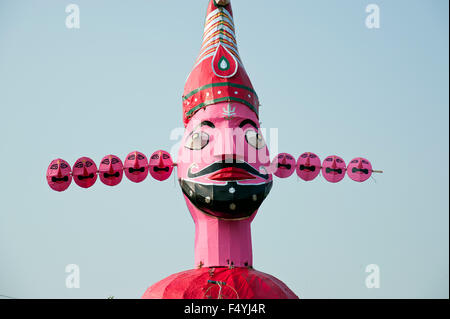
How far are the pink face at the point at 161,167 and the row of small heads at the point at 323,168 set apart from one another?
2741 mm

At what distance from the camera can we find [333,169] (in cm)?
1509

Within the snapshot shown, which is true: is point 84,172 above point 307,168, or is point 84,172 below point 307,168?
below

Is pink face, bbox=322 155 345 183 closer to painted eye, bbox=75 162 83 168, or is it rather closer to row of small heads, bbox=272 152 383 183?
row of small heads, bbox=272 152 383 183

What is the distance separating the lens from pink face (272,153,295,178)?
591 inches

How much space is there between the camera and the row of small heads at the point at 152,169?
13.9 m

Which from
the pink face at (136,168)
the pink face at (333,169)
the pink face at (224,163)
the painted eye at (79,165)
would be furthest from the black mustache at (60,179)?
the pink face at (333,169)

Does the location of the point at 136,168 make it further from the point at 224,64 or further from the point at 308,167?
the point at 308,167

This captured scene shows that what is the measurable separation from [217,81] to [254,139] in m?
A: 1.71

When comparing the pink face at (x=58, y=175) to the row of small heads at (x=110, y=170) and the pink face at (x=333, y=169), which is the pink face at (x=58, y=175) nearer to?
the row of small heads at (x=110, y=170)

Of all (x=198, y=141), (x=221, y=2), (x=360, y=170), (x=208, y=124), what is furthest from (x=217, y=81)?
(x=360, y=170)

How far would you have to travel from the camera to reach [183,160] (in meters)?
13.7
